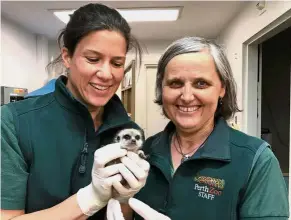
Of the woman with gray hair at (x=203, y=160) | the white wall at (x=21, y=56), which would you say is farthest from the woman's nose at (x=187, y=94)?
the white wall at (x=21, y=56)

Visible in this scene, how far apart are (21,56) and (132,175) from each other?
11.6ft

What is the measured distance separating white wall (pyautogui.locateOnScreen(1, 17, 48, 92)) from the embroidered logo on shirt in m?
3.16

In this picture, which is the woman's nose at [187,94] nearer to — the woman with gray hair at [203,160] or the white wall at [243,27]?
the woman with gray hair at [203,160]

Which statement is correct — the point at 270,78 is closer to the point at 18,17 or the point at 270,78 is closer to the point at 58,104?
the point at 18,17

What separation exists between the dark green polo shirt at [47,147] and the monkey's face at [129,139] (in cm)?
4

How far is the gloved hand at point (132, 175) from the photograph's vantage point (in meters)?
0.87

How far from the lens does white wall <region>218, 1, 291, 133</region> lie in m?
2.18

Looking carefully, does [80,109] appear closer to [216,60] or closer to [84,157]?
[84,157]

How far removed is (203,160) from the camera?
2.80ft

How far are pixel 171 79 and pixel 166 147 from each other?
0.72 ft

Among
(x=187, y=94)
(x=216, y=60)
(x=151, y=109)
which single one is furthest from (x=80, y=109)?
(x=151, y=109)

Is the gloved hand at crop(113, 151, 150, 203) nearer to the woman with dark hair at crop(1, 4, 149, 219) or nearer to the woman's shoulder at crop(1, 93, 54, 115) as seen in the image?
the woman with dark hair at crop(1, 4, 149, 219)

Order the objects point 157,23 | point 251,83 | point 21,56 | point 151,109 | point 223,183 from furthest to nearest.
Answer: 1. point 151,109
2. point 21,56
3. point 157,23
4. point 251,83
5. point 223,183

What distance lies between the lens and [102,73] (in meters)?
0.84
